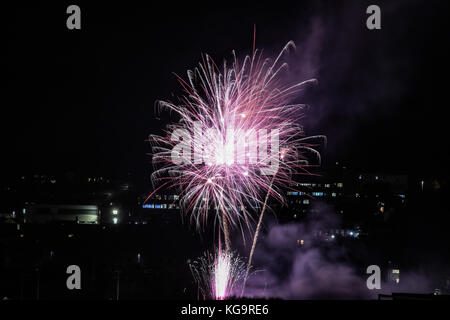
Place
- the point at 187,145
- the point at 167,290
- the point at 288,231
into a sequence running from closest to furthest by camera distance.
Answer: the point at 187,145 < the point at 167,290 < the point at 288,231

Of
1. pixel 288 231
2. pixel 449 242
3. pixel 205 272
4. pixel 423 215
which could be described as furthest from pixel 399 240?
pixel 205 272

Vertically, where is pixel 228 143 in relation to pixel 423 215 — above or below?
above

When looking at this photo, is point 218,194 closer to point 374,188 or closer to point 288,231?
point 288,231

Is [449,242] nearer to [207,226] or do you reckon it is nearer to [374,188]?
[207,226]

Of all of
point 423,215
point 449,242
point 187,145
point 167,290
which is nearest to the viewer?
point 187,145
